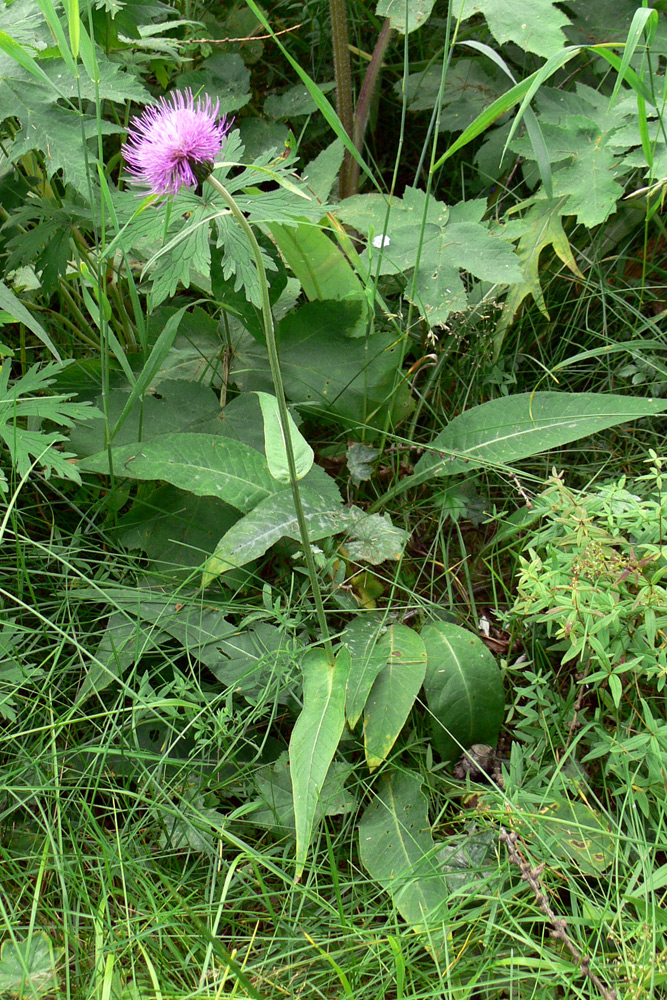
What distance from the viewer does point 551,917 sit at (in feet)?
2.85

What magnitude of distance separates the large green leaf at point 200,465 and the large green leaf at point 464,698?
16.6 inches

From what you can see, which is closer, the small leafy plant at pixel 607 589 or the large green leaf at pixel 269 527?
the small leafy plant at pixel 607 589

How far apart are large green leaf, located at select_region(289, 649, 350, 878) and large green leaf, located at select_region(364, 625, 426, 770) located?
0.12 metres

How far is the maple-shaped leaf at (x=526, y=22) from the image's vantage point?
1368 millimetres

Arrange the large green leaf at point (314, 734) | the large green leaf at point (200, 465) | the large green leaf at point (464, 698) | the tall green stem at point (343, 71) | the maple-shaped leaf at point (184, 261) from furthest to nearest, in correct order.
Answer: the tall green stem at point (343, 71), the large green leaf at point (200, 465), the large green leaf at point (464, 698), the maple-shaped leaf at point (184, 261), the large green leaf at point (314, 734)

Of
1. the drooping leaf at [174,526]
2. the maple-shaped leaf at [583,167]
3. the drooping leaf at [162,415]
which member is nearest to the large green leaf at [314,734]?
the drooping leaf at [174,526]

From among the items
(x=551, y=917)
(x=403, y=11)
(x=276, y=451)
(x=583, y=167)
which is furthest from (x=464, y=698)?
(x=403, y=11)

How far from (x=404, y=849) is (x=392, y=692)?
221 mm

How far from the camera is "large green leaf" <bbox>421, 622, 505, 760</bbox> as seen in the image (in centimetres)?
118

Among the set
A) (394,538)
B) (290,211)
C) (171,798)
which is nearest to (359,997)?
(171,798)

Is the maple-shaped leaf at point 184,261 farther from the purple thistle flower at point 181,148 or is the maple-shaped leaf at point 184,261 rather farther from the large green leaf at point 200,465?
the large green leaf at point 200,465

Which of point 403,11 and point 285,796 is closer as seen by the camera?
point 285,796

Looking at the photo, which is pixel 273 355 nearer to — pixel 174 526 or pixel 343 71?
pixel 174 526

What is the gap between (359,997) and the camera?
0.93 metres
